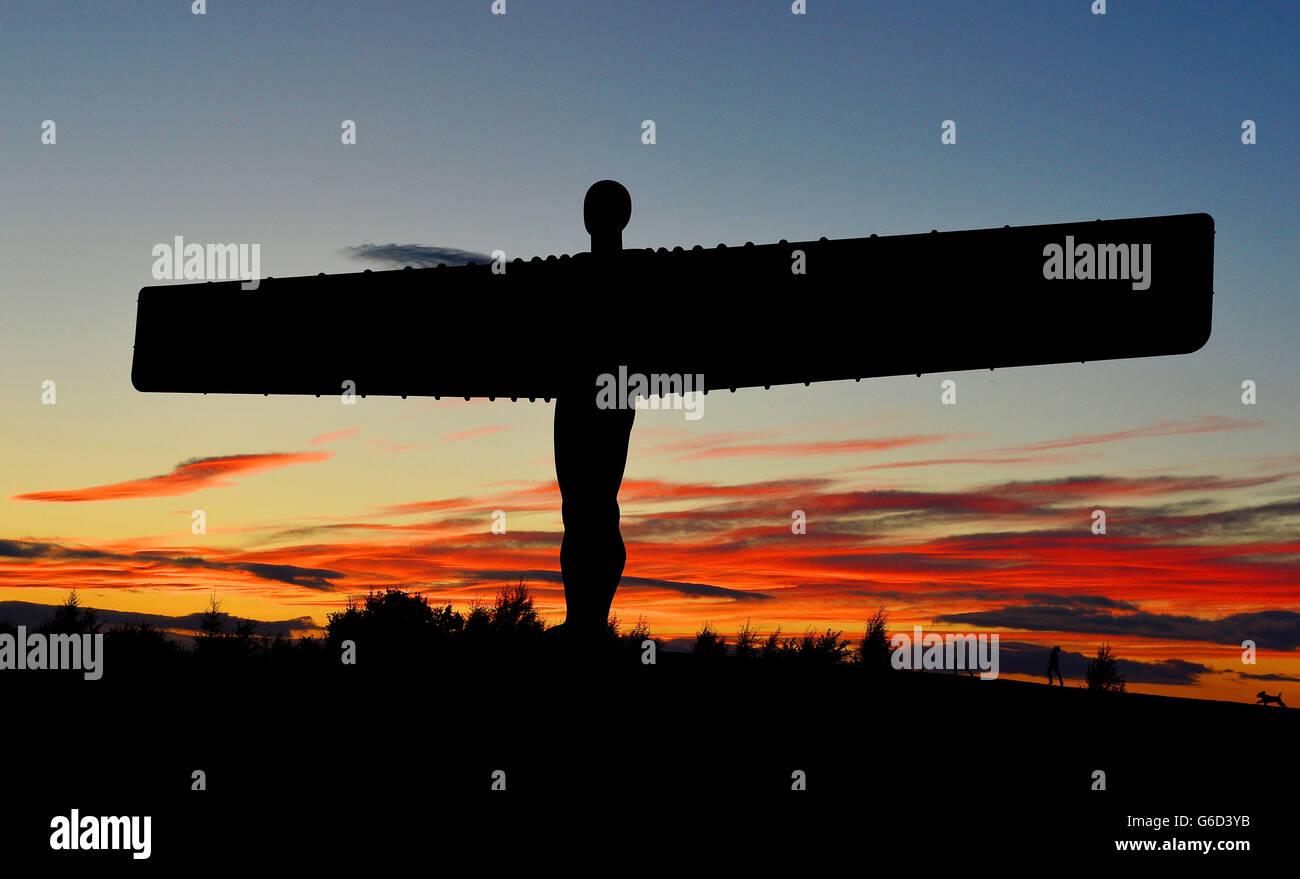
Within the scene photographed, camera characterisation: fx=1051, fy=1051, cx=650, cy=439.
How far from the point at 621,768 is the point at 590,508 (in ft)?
5.16

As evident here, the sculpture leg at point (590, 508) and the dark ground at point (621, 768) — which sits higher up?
the sculpture leg at point (590, 508)

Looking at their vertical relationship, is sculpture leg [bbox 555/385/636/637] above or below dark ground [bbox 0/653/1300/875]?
above

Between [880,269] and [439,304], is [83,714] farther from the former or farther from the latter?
[880,269]

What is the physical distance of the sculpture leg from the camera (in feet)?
20.5

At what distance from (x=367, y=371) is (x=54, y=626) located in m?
3.68

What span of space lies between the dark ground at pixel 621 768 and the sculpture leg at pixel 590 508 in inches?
16.4

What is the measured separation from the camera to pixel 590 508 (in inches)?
248

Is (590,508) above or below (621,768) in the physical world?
above

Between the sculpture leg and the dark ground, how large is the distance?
417 millimetres

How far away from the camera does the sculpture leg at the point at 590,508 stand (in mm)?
6262

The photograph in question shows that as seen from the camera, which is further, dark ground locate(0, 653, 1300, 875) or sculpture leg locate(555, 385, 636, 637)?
sculpture leg locate(555, 385, 636, 637)
